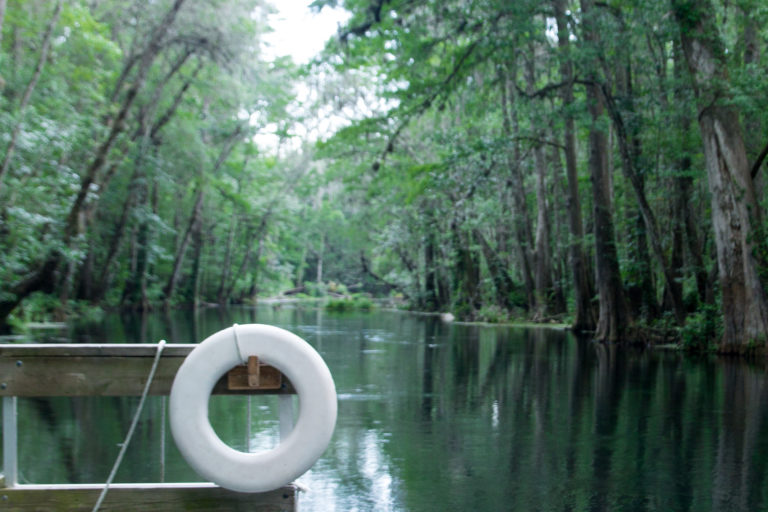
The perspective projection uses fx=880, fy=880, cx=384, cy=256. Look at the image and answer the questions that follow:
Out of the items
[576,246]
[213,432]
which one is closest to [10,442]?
[213,432]

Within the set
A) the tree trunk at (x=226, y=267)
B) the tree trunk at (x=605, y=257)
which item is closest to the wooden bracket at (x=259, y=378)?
the tree trunk at (x=605, y=257)

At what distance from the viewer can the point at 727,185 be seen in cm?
1349

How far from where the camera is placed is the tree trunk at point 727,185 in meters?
13.4

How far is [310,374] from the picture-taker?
3062 millimetres

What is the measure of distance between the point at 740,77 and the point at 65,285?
2060 centimetres

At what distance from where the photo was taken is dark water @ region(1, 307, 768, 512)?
5.24 m

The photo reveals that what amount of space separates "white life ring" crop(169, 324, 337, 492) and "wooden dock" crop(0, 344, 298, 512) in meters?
0.12

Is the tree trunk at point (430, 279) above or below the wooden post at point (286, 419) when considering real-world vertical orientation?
above

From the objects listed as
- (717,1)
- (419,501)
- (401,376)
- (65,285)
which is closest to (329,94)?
(65,285)

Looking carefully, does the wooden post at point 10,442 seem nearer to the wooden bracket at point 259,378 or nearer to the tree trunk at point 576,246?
the wooden bracket at point 259,378

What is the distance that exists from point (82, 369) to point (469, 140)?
20.4 metres

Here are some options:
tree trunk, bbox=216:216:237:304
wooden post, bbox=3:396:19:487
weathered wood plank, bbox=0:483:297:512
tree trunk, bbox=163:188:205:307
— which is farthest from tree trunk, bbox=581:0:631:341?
tree trunk, bbox=216:216:237:304

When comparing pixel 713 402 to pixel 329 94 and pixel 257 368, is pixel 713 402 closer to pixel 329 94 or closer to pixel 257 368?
pixel 257 368

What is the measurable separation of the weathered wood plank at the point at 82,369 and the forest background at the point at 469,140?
11378mm
